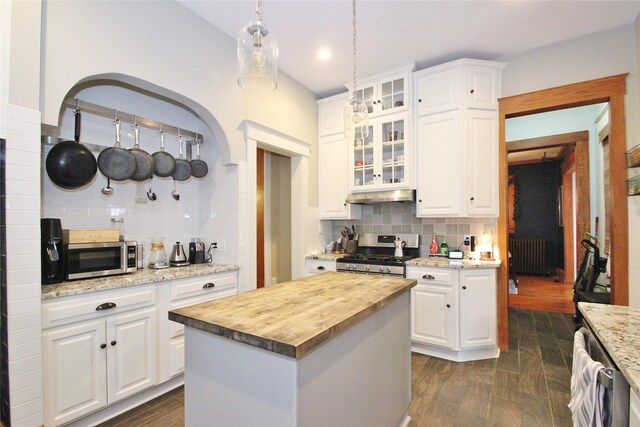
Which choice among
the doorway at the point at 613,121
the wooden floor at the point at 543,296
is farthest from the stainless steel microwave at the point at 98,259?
the wooden floor at the point at 543,296

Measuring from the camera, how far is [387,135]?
11.7ft

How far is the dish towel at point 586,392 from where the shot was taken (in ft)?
3.41

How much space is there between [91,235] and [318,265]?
87.8 inches

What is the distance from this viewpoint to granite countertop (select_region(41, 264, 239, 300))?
1780 millimetres

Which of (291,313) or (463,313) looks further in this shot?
(463,313)

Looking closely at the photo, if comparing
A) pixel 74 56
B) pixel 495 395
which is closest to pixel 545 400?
pixel 495 395

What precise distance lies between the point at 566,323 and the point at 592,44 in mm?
3121

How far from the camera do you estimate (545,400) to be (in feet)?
7.30

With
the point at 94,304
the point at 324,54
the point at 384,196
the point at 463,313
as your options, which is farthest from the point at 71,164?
the point at 463,313

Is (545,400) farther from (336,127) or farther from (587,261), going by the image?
(336,127)

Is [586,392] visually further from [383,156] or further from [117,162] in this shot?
[117,162]

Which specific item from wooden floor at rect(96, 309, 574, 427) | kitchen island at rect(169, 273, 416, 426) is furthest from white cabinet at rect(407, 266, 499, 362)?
kitchen island at rect(169, 273, 416, 426)

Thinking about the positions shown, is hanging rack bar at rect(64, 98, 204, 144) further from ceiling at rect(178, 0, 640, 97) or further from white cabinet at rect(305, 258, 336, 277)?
white cabinet at rect(305, 258, 336, 277)

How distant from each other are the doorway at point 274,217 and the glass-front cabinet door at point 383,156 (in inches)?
45.6
